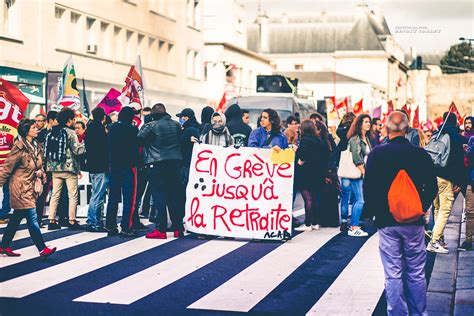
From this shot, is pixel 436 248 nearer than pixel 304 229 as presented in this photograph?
Yes

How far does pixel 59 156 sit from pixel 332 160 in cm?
447

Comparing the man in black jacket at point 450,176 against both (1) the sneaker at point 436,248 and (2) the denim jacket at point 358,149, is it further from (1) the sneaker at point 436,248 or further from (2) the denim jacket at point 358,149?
(2) the denim jacket at point 358,149

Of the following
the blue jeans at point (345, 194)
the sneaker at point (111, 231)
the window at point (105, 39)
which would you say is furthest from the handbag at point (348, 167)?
the window at point (105, 39)

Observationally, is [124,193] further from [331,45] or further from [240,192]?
[331,45]

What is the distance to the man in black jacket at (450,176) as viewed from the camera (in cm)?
1179

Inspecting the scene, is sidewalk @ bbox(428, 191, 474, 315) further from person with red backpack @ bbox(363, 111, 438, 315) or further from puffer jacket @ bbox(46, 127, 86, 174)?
puffer jacket @ bbox(46, 127, 86, 174)

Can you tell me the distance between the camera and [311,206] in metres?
14.6

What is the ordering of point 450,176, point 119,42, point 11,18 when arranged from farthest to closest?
1. point 119,42
2. point 11,18
3. point 450,176

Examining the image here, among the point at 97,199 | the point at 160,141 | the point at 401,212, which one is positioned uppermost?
the point at 160,141

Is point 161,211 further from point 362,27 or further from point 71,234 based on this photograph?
point 362,27

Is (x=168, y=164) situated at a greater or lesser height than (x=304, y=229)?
greater

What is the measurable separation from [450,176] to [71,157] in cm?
549

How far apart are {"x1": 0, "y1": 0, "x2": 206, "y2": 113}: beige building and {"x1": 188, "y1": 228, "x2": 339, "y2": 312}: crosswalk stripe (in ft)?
64.9

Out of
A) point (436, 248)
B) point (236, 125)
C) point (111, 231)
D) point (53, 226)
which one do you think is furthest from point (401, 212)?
point (236, 125)
